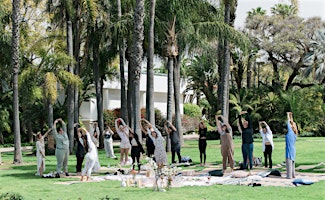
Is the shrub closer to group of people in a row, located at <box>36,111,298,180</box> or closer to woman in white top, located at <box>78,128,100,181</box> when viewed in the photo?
group of people in a row, located at <box>36,111,298,180</box>

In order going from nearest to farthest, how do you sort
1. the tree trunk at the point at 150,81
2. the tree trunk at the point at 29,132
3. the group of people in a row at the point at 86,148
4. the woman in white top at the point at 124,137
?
the group of people in a row at the point at 86,148
the woman in white top at the point at 124,137
the tree trunk at the point at 150,81
the tree trunk at the point at 29,132

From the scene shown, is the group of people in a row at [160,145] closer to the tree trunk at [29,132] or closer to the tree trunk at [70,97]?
the tree trunk at [70,97]

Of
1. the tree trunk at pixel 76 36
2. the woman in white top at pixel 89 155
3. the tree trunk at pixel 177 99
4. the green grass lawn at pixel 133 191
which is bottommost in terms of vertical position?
the green grass lawn at pixel 133 191

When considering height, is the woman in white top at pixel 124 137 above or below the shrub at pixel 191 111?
below

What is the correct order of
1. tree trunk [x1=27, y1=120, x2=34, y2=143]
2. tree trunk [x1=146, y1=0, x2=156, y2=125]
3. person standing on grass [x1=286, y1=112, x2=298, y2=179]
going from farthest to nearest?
tree trunk [x1=27, y1=120, x2=34, y2=143], tree trunk [x1=146, y1=0, x2=156, y2=125], person standing on grass [x1=286, y1=112, x2=298, y2=179]

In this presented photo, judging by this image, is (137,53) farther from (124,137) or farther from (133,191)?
(133,191)

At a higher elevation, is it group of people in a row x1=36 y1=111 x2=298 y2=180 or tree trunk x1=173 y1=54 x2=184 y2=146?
Result: tree trunk x1=173 y1=54 x2=184 y2=146

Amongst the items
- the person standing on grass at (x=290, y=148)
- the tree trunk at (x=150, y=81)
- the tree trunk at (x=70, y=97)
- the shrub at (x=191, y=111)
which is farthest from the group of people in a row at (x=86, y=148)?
the shrub at (x=191, y=111)

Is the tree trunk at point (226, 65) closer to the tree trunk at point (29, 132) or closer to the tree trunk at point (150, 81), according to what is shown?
the tree trunk at point (150, 81)


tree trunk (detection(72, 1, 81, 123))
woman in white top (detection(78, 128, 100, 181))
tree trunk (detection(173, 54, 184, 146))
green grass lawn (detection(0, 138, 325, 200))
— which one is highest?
tree trunk (detection(72, 1, 81, 123))

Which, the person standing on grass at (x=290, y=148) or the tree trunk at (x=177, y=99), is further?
the tree trunk at (x=177, y=99)

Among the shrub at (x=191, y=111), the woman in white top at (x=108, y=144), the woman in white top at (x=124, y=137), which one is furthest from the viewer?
the shrub at (x=191, y=111)

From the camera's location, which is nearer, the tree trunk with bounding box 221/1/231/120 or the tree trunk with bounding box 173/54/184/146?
the tree trunk with bounding box 221/1/231/120

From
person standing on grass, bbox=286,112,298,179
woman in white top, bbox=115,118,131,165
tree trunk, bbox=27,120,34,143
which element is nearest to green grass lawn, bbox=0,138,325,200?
person standing on grass, bbox=286,112,298,179
